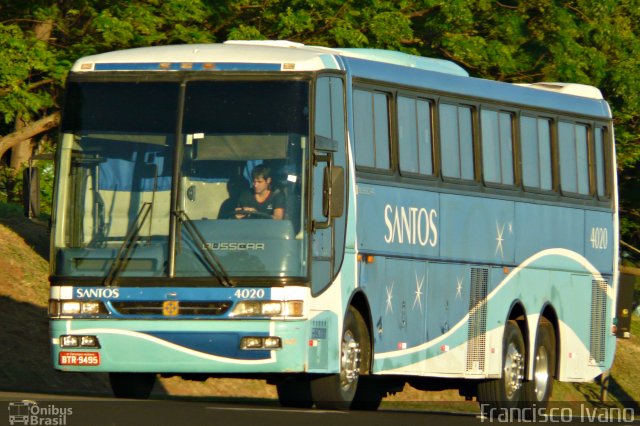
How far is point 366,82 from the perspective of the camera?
1764cm

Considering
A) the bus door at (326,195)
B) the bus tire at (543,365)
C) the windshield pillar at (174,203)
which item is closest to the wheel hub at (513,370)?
the bus tire at (543,365)

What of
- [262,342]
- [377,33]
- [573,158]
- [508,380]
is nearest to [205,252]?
[262,342]

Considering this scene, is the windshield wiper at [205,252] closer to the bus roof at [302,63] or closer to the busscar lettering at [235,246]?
the busscar lettering at [235,246]

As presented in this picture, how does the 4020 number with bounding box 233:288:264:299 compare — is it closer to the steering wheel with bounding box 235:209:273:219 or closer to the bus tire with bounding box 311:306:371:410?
the steering wheel with bounding box 235:209:273:219

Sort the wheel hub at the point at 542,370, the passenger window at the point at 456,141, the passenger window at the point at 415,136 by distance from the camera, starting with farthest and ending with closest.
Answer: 1. the wheel hub at the point at 542,370
2. the passenger window at the point at 456,141
3. the passenger window at the point at 415,136

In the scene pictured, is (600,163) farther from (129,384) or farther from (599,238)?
(129,384)

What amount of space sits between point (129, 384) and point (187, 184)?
2475 mm

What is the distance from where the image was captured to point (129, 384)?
17438 mm

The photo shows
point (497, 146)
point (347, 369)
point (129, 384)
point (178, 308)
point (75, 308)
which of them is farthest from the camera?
point (497, 146)

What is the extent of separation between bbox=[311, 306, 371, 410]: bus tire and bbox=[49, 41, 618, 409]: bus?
2 cm

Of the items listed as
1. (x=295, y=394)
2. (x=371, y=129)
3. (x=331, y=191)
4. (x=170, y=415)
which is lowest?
(x=170, y=415)

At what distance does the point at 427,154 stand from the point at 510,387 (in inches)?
132

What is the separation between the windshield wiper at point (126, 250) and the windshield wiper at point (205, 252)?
35 centimetres

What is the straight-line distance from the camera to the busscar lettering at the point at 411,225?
1784cm
